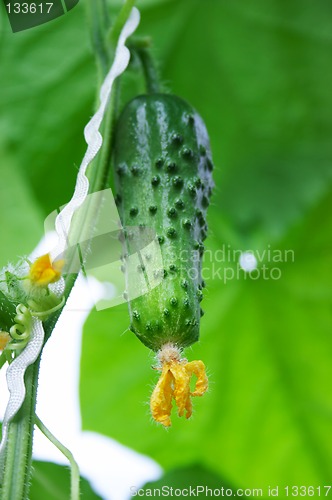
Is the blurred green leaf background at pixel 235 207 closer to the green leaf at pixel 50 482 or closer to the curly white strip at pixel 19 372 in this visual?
the green leaf at pixel 50 482

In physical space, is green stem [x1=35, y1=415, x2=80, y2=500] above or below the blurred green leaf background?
below

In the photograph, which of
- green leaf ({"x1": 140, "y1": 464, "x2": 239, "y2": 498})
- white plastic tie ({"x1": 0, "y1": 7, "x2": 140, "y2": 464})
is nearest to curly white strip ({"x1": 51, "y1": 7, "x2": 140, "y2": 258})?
white plastic tie ({"x1": 0, "y1": 7, "x2": 140, "y2": 464})

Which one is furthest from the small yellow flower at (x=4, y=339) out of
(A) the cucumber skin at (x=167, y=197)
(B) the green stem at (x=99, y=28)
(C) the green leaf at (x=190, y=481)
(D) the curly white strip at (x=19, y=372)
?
(C) the green leaf at (x=190, y=481)

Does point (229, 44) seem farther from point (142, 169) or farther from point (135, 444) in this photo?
point (135, 444)

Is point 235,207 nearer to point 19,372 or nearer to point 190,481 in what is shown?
point 190,481

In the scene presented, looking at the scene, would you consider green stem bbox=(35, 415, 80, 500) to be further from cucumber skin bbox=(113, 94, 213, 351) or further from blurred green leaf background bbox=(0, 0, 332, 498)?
blurred green leaf background bbox=(0, 0, 332, 498)

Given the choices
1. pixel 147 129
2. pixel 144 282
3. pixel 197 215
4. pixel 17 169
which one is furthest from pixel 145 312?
pixel 17 169

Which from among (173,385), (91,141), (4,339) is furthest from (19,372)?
(91,141)
